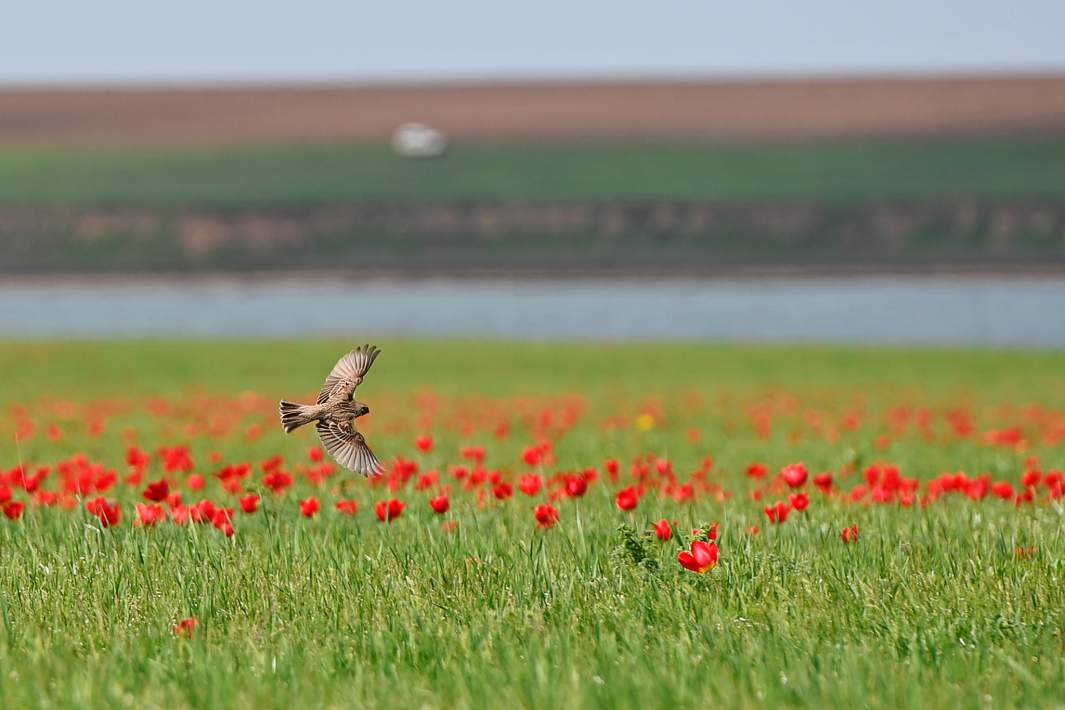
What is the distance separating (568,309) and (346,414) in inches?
2381

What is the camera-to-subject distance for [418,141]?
369ft

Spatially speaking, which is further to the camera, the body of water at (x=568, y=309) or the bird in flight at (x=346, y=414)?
the body of water at (x=568, y=309)

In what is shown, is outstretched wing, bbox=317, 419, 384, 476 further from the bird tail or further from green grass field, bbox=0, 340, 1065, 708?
green grass field, bbox=0, 340, 1065, 708

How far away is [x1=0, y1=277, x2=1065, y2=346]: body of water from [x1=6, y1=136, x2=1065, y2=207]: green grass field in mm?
11027

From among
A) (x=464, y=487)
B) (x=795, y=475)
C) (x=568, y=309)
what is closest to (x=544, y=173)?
(x=568, y=309)

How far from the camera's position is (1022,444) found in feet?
30.1

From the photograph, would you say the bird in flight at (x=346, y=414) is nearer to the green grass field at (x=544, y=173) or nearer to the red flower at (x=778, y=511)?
the red flower at (x=778, y=511)

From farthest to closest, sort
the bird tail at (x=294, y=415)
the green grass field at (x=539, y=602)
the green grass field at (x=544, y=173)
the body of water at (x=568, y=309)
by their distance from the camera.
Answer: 1. the green grass field at (x=544, y=173)
2. the body of water at (x=568, y=309)
3. the bird tail at (x=294, y=415)
4. the green grass field at (x=539, y=602)

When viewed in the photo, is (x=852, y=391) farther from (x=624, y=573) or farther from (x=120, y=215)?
(x=120, y=215)

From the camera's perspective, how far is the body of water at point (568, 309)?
149 feet

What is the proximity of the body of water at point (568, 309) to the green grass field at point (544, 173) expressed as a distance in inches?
434

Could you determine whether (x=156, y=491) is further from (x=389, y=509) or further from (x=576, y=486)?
(x=576, y=486)

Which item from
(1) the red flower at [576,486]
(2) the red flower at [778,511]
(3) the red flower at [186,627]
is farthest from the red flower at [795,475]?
(3) the red flower at [186,627]

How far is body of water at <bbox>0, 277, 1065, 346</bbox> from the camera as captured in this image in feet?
149
